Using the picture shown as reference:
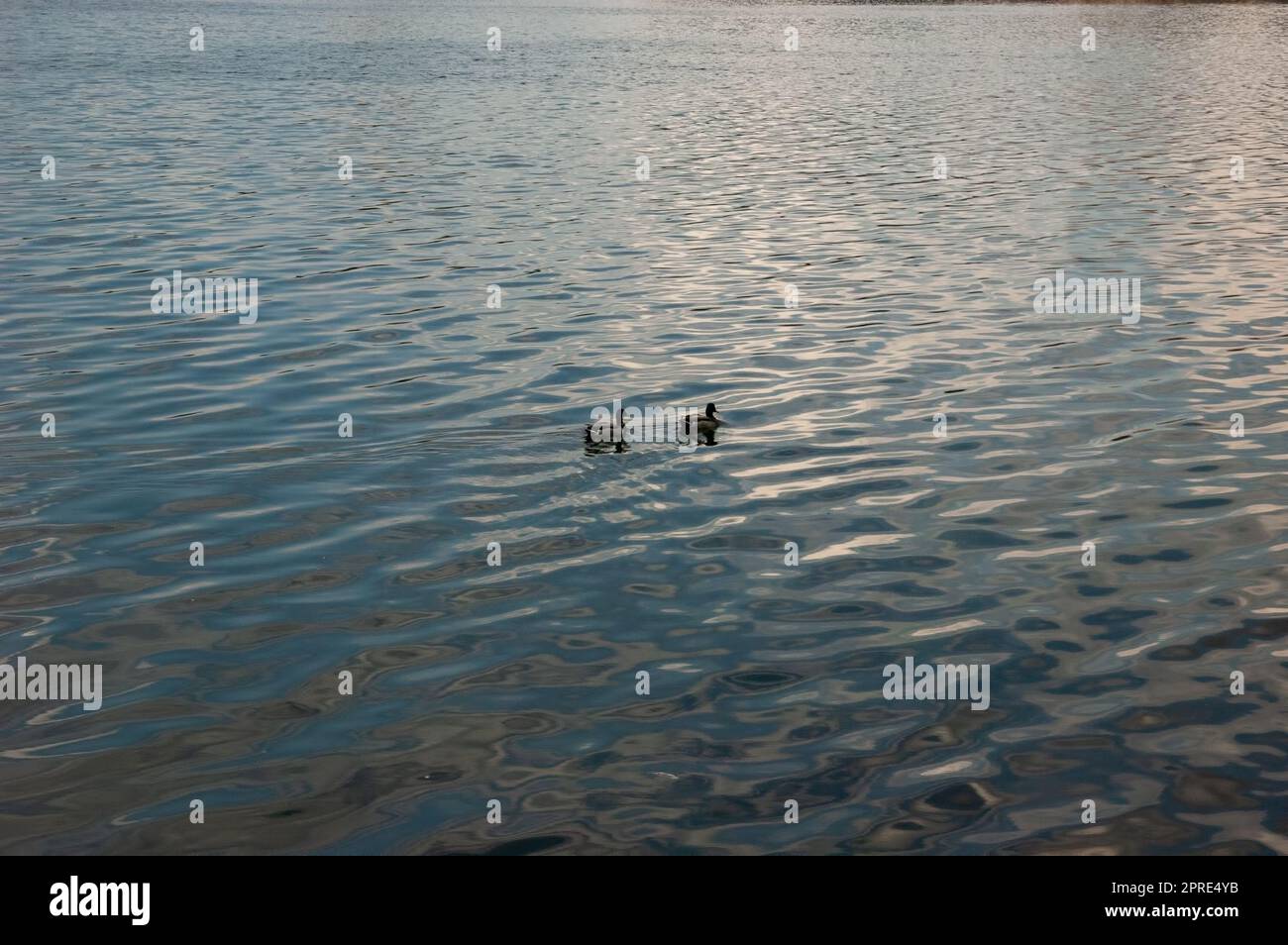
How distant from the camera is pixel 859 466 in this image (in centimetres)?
1617

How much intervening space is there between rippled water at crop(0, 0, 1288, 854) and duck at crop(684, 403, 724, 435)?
38 cm

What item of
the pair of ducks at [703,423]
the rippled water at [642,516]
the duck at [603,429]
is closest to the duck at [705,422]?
the pair of ducks at [703,423]

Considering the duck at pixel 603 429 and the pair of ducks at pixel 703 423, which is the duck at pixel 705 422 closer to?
the pair of ducks at pixel 703 423

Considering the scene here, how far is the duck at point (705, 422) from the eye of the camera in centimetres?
1692

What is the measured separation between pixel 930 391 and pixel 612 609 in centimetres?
836

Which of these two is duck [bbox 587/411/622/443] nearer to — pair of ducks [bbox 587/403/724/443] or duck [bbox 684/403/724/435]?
pair of ducks [bbox 587/403/724/443]

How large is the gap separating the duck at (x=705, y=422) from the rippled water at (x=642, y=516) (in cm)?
38

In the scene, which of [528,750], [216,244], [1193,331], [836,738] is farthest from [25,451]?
[1193,331]

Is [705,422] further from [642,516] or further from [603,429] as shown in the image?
[642,516]

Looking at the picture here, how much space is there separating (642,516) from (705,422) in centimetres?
270

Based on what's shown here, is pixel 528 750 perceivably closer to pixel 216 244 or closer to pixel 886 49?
pixel 216 244

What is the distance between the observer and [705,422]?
55.6 feet
